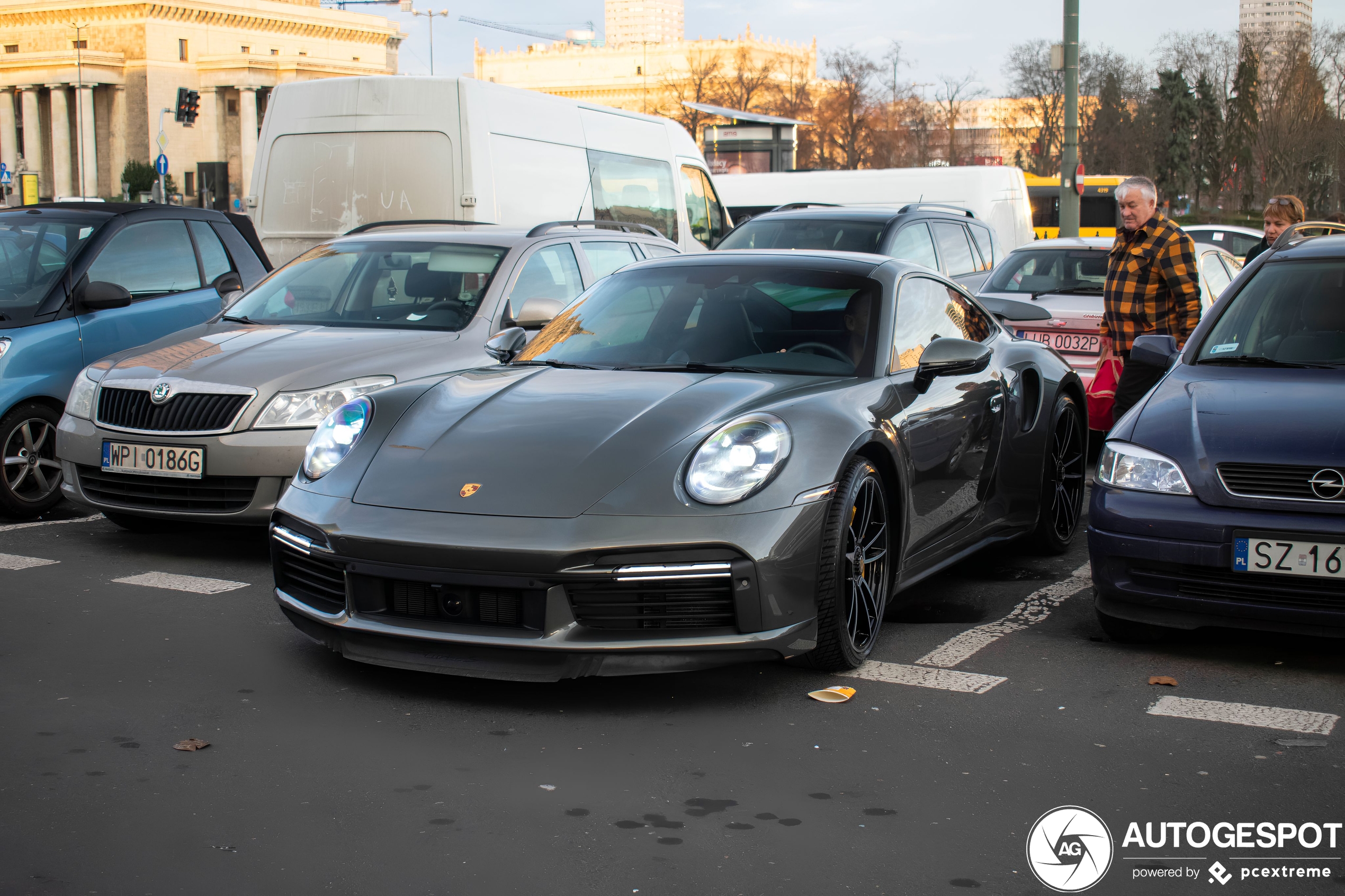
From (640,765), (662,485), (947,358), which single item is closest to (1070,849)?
(640,765)

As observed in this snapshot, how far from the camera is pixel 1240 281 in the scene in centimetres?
579

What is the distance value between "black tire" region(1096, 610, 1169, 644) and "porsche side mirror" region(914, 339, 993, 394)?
3.23ft

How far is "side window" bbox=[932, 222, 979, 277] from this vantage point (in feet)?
39.9

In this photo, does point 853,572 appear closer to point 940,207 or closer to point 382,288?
point 382,288

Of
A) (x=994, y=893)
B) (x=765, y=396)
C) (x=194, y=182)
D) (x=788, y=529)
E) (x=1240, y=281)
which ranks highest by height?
(x=194, y=182)

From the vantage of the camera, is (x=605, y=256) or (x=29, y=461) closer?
(x=29, y=461)

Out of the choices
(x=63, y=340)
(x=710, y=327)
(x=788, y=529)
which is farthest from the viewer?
(x=63, y=340)

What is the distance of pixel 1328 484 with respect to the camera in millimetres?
4371

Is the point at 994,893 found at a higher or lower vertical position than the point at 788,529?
lower

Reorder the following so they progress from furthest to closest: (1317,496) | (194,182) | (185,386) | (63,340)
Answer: (194,182) < (63,340) < (185,386) < (1317,496)

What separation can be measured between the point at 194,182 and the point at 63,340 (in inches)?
3932

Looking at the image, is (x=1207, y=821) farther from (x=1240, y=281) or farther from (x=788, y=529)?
(x=1240, y=281)

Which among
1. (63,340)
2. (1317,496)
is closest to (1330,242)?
(1317,496)

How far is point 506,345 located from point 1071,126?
17.1 metres
